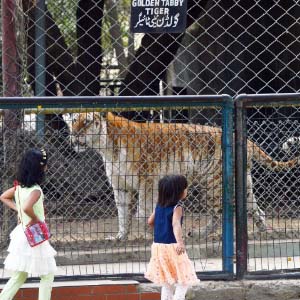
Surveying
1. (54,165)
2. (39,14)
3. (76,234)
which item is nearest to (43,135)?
(54,165)

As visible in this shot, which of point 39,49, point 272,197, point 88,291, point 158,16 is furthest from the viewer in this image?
point 39,49

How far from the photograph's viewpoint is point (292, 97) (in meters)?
7.13

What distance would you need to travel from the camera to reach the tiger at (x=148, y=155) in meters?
7.24

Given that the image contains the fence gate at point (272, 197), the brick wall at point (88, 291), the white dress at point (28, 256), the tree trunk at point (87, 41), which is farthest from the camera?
the tree trunk at point (87, 41)

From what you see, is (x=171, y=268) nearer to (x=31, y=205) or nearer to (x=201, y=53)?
(x=31, y=205)

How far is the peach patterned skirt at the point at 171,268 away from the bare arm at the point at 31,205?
2.85ft

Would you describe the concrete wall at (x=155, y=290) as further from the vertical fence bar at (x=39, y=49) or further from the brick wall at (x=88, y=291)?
the vertical fence bar at (x=39, y=49)

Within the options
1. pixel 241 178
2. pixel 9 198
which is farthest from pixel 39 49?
pixel 9 198

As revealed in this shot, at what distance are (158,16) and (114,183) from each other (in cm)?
168

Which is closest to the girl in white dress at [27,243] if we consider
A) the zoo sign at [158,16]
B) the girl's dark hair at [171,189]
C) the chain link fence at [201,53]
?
the girl's dark hair at [171,189]

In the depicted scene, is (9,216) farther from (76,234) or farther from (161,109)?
(161,109)

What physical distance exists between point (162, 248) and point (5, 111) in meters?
1.69

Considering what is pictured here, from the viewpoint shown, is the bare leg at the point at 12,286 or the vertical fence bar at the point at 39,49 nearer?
the bare leg at the point at 12,286

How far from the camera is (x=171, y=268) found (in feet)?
21.1
